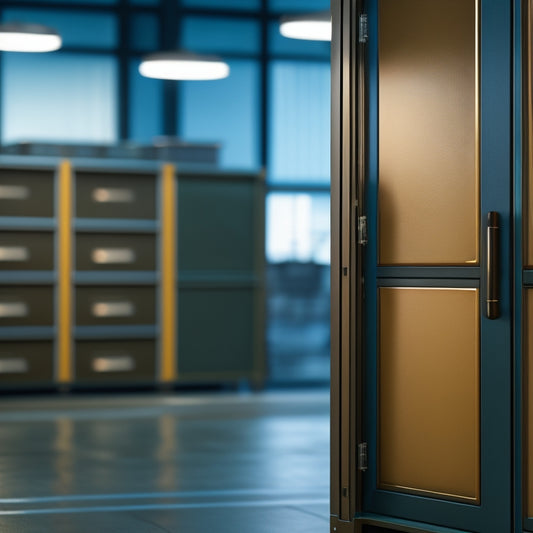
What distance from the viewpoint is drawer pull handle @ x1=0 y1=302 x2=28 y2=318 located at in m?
7.46

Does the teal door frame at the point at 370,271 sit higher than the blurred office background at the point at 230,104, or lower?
lower

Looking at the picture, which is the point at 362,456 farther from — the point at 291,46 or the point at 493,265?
the point at 291,46

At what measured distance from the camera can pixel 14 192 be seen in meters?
7.52

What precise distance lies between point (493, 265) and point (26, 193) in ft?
16.1

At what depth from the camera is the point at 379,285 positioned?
363 cm

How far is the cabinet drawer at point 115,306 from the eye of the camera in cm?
768

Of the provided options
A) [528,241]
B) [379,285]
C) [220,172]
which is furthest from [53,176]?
[528,241]

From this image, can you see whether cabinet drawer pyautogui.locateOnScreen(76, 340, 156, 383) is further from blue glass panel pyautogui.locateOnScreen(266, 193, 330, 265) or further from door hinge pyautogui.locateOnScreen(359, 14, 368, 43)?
door hinge pyautogui.locateOnScreen(359, 14, 368, 43)

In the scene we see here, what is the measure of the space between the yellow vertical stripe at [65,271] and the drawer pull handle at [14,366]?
25 cm

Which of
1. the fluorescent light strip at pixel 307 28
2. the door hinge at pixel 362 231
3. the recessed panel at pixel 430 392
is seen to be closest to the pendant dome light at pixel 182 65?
the fluorescent light strip at pixel 307 28

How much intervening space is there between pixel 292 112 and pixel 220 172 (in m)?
1.46

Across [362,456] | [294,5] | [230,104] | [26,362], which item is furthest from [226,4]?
[362,456]

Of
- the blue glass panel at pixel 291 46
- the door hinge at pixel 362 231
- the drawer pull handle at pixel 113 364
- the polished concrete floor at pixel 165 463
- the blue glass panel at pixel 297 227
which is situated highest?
the blue glass panel at pixel 291 46

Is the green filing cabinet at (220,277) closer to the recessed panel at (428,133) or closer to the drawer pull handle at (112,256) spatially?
the drawer pull handle at (112,256)
